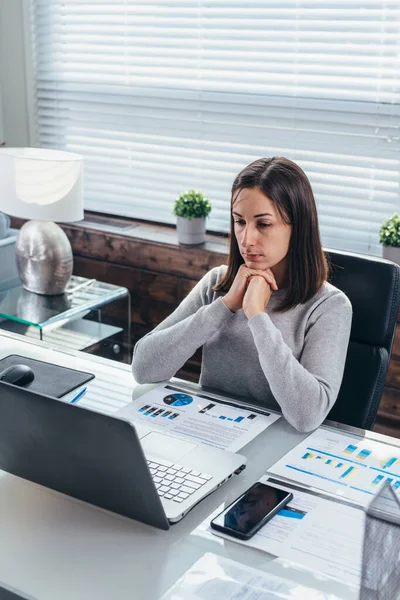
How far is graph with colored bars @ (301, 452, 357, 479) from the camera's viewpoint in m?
1.32

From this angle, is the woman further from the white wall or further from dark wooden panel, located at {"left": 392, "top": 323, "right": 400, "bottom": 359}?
the white wall

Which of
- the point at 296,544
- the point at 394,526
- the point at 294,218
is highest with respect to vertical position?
the point at 294,218

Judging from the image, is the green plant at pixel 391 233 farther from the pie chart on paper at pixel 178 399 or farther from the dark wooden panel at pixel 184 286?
the pie chart on paper at pixel 178 399

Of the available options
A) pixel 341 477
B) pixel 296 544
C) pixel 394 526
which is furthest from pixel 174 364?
pixel 394 526

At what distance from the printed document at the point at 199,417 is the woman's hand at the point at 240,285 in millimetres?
228

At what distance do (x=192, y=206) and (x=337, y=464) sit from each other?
6.38 ft

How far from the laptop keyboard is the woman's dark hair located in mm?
581

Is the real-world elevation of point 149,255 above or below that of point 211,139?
below

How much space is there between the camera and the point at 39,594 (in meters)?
1.01

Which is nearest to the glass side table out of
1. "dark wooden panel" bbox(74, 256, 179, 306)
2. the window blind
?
"dark wooden panel" bbox(74, 256, 179, 306)

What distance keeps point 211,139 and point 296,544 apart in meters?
2.43

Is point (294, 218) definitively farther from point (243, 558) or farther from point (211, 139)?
point (211, 139)

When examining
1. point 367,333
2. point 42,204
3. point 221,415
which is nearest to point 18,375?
point 221,415

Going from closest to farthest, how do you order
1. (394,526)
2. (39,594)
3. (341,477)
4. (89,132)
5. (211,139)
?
(394,526)
(39,594)
(341,477)
(211,139)
(89,132)
